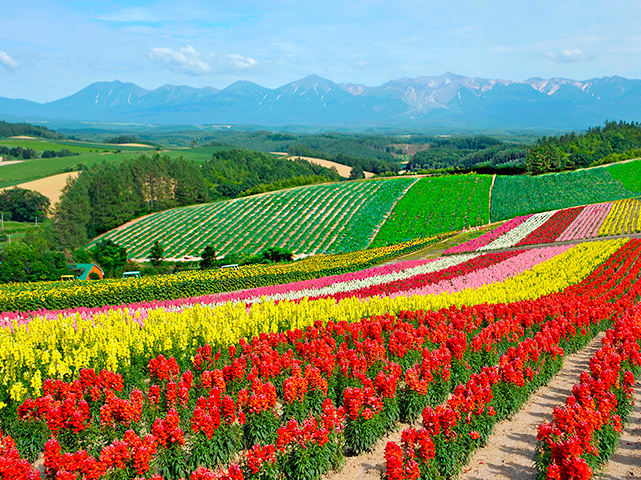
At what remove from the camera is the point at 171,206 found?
104562 mm

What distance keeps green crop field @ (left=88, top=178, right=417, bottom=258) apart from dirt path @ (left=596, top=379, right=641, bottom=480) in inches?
2112

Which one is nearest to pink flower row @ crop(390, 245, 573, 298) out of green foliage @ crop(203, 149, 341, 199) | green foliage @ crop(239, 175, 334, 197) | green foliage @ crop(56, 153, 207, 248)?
green foliage @ crop(56, 153, 207, 248)

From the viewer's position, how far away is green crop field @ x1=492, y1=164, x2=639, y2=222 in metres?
72.1

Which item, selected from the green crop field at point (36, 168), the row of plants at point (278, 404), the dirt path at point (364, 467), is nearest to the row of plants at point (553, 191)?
the row of plants at point (278, 404)

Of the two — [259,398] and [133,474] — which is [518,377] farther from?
[133,474]

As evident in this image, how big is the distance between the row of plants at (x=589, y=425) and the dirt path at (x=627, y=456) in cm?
20

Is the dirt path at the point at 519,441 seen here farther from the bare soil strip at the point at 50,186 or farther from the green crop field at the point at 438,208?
the bare soil strip at the point at 50,186

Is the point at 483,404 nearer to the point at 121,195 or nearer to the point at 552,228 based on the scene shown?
the point at 552,228

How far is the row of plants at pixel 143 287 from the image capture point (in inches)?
1068

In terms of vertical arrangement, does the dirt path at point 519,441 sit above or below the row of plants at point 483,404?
below

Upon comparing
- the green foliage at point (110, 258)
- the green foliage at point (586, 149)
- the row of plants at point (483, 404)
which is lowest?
the green foliage at point (110, 258)

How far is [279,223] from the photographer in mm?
77562

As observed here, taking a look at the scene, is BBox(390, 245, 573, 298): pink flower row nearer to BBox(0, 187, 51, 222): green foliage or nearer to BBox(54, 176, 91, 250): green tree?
BBox(54, 176, 91, 250): green tree

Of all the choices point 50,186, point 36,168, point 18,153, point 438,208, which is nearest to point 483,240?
point 438,208
